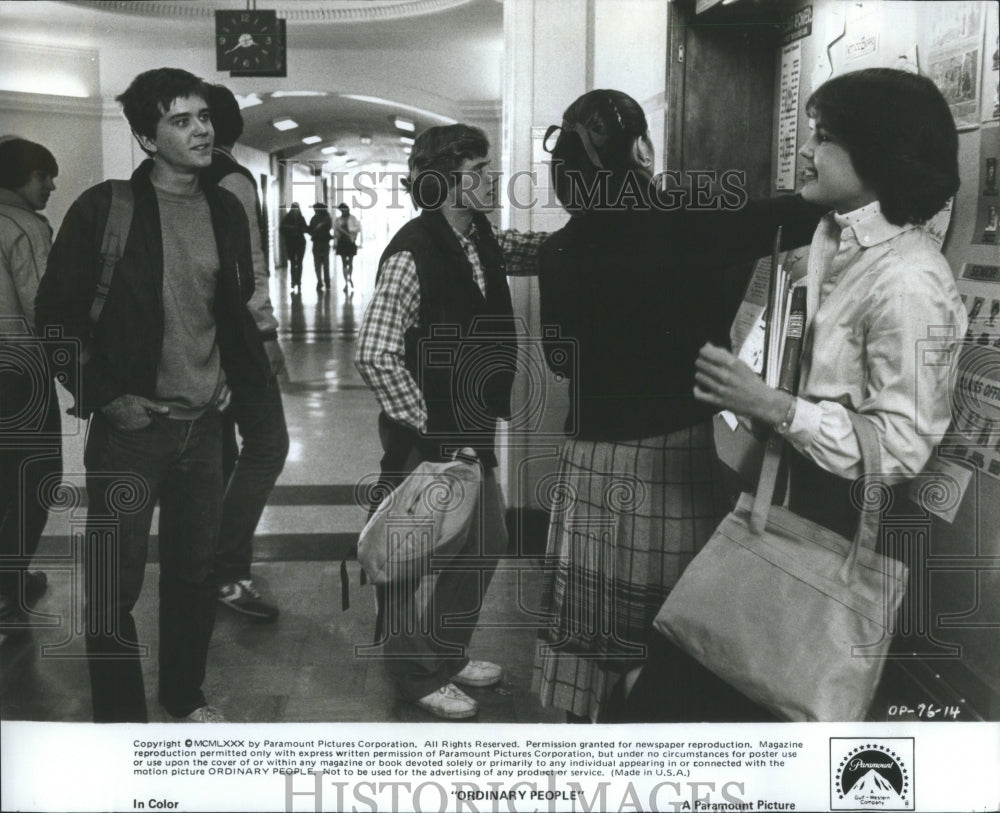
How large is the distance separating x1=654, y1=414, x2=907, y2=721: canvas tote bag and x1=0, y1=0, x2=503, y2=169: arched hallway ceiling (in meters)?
1.09

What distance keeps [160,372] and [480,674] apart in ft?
3.37

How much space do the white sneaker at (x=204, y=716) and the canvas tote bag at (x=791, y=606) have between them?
107 centimetres

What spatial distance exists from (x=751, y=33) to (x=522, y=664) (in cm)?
153

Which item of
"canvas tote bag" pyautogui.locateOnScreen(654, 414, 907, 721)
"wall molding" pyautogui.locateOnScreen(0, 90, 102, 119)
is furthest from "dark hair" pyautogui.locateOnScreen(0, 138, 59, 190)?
"canvas tote bag" pyautogui.locateOnScreen(654, 414, 907, 721)

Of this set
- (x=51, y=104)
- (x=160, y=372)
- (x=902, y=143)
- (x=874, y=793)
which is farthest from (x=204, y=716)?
(x=902, y=143)

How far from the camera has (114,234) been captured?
2318mm

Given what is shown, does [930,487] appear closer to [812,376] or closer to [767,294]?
[812,376]

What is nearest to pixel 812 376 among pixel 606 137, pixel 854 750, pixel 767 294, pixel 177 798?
pixel 767 294

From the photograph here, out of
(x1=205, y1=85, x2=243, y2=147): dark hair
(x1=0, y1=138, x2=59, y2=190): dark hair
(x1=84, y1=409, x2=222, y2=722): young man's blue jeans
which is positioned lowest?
(x1=84, y1=409, x2=222, y2=722): young man's blue jeans

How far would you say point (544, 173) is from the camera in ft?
7.95

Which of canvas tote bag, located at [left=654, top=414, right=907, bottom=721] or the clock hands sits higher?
the clock hands

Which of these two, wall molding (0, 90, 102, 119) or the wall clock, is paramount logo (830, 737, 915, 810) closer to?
the wall clock

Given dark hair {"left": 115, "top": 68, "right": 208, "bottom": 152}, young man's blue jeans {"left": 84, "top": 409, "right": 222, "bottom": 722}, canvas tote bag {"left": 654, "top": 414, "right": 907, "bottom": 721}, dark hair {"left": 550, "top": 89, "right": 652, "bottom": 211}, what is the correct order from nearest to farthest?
canvas tote bag {"left": 654, "top": 414, "right": 907, "bottom": 721}, dark hair {"left": 550, "top": 89, "right": 652, "bottom": 211}, dark hair {"left": 115, "top": 68, "right": 208, "bottom": 152}, young man's blue jeans {"left": 84, "top": 409, "right": 222, "bottom": 722}

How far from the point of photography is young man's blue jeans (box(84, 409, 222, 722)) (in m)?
2.42
